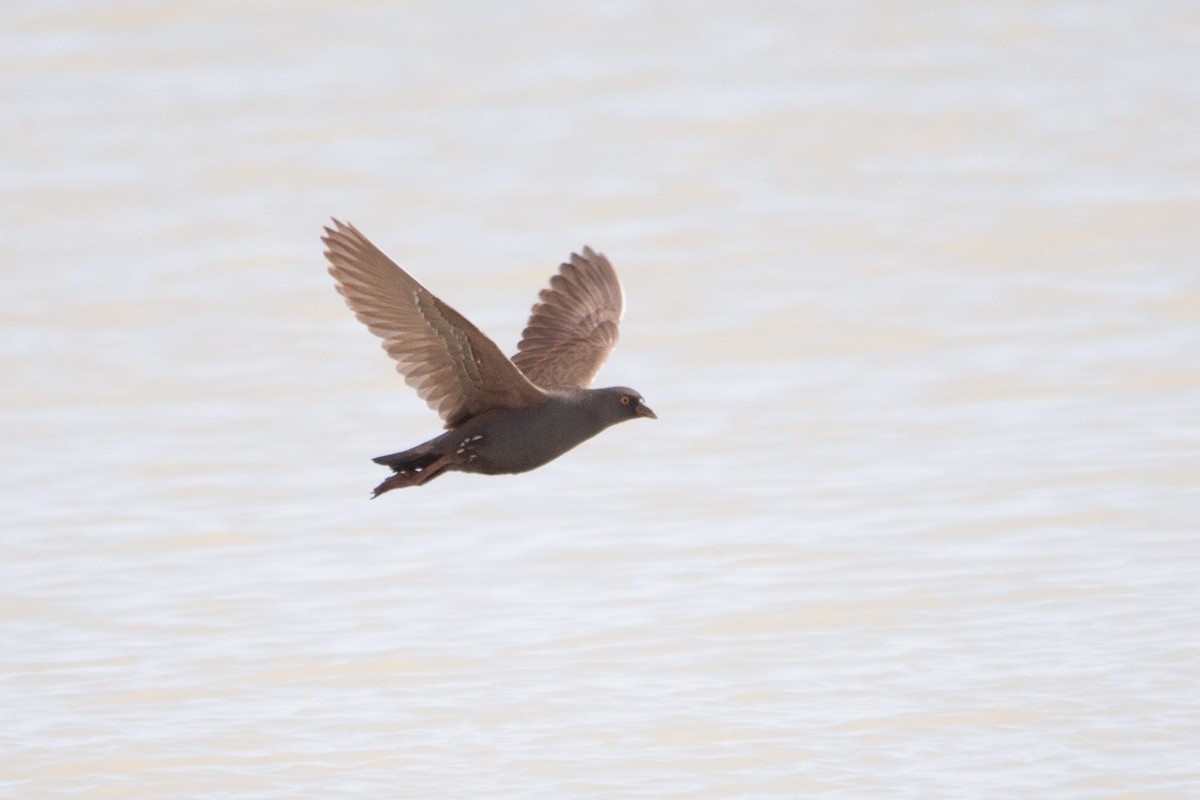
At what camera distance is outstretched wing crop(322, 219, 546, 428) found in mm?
8188

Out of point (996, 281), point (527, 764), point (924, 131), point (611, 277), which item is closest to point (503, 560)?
point (611, 277)

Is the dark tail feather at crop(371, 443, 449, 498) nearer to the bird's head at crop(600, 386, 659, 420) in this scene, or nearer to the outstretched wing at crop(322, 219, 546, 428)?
the outstretched wing at crop(322, 219, 546, 428)

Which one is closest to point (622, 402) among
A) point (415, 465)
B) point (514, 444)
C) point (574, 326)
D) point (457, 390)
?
point (514, 444)

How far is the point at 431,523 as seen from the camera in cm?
1195

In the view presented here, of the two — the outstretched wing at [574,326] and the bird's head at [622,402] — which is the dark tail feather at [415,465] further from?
the outstretched wing at [574,326]

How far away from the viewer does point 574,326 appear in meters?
10.2

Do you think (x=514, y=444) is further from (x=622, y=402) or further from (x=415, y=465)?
(x=622, y=402)

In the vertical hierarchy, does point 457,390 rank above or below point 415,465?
above

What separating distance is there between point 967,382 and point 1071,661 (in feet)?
14.6

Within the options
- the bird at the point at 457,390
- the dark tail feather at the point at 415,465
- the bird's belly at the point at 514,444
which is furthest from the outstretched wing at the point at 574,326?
the dark tail feather at the point at 415,465

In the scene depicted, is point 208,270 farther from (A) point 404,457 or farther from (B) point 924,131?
(A) point 404,457

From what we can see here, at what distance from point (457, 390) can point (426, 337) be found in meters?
0.30

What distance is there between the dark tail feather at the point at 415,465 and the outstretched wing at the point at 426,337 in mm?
232

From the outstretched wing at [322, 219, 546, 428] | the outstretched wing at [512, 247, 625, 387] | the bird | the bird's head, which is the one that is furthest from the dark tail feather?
the outstretched wing at [512, 247, 625, 387]
